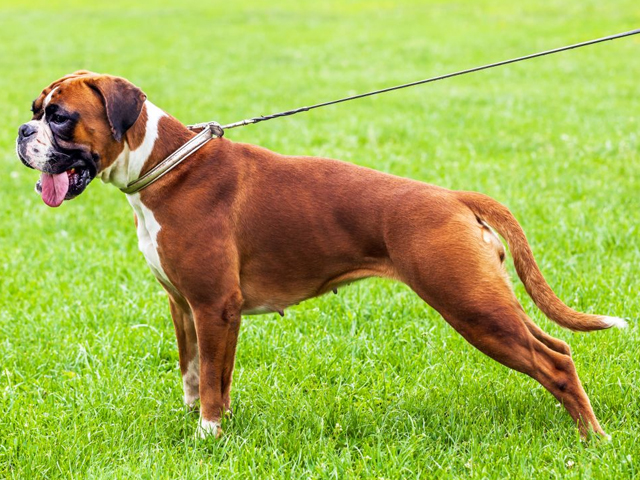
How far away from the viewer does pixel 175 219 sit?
372 cm

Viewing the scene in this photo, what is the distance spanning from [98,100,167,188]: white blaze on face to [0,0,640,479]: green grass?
1189 mm

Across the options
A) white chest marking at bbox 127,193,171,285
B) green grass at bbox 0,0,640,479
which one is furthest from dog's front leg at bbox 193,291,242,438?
white chest marking at bbox 127,193,171,285

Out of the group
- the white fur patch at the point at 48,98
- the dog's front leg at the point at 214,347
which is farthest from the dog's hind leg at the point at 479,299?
the white fur patch at the point at 48,98

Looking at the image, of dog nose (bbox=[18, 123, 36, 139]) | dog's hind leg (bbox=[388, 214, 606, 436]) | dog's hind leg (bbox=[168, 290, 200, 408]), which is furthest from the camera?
dog's hind leg (bbox=[168, 290, 200, 408])

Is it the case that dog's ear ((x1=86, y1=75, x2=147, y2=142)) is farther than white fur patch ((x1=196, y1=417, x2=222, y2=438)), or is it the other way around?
white fur patch ((x1=196, y1=417, x2=222, y2=438))

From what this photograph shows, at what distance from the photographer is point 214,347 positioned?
3.76 metres

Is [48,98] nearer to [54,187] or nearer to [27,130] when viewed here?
[27,130]

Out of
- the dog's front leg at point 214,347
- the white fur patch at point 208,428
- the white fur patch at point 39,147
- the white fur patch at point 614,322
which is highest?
the white fur patch at point 39,147

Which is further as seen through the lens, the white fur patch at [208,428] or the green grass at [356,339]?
the white fur patch at [208,428]

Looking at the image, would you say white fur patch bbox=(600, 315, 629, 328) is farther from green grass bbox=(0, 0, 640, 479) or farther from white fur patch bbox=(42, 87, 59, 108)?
white fur patch bbox=(42, 87, 59, 108)

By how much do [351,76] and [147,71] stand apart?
459cm

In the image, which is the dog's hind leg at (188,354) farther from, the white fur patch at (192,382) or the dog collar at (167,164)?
the dog collar at (167,164)

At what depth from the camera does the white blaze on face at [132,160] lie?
12.3 ft

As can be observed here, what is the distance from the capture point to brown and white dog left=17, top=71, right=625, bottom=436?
353 cm
